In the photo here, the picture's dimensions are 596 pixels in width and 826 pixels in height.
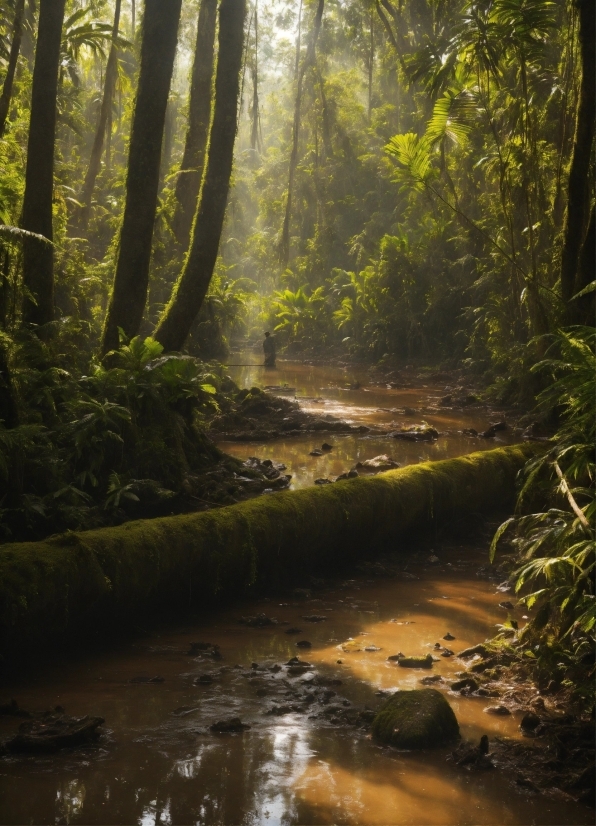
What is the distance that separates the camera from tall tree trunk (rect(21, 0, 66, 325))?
34.6 feet

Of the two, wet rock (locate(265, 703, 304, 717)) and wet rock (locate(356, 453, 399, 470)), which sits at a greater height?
wet rock (locate(356, 453, 399, 470))

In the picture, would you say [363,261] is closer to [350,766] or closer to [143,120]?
[143,120]

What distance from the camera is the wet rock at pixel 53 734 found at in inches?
163

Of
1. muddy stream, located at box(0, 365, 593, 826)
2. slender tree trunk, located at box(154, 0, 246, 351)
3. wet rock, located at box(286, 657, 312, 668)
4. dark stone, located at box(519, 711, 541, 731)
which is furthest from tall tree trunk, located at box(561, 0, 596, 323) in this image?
dark stone, located at box(519, 711, 541, 731)

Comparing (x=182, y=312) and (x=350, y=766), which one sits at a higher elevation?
(x=182, y=312)

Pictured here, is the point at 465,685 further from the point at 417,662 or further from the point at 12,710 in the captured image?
the point at 12,710

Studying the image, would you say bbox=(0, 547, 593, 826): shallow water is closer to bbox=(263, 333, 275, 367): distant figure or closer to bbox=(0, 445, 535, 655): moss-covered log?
bbox=(0, 445, 535, 655): moss-covered log

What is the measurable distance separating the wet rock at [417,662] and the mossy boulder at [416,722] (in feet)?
3.03

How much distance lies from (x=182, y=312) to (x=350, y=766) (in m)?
7.85

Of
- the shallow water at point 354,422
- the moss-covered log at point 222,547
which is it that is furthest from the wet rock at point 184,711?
the shallow water at point 354,422

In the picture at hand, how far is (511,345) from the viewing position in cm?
1914

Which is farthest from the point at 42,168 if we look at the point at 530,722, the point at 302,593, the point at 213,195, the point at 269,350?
the point at 269,350

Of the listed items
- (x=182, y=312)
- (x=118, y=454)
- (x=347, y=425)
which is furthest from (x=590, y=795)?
(x=347, y=425)

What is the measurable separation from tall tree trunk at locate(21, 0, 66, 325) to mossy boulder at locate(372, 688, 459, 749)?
7.53m
